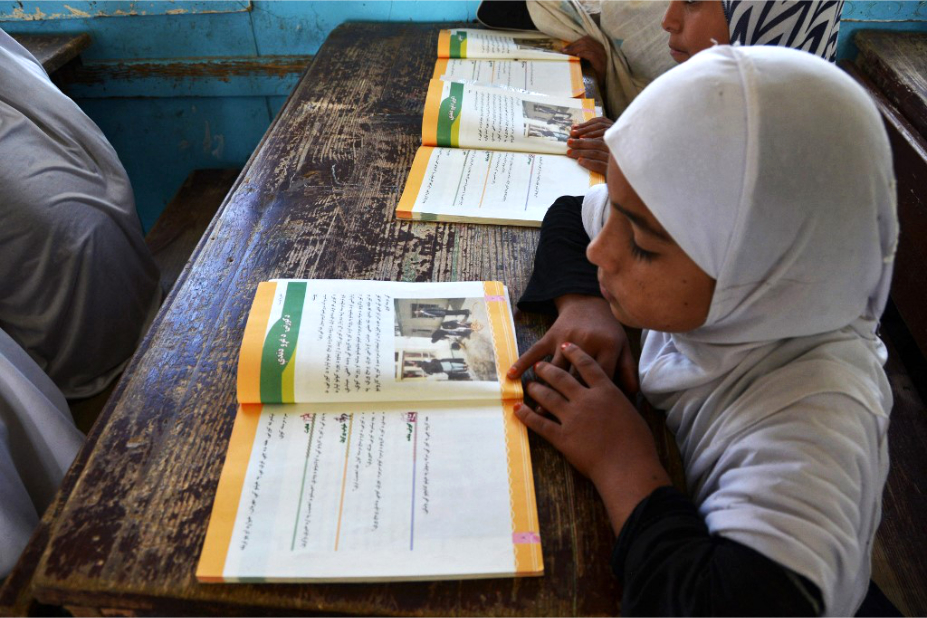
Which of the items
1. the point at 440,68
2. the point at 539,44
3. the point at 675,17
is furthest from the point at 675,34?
the point at 440,68

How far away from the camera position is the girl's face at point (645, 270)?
61cm

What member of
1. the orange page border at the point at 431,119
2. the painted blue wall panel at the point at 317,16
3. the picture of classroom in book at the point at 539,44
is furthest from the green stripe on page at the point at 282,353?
the painted blue wall panel at the point at 317,16

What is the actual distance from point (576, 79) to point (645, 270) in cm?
97

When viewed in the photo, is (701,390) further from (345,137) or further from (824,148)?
(345,137)

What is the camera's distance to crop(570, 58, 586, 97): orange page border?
1.41 meters

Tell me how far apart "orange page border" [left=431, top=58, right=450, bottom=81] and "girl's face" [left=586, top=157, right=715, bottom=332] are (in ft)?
3.16

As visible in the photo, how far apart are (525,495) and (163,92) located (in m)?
2.06

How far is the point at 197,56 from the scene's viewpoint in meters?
2.07

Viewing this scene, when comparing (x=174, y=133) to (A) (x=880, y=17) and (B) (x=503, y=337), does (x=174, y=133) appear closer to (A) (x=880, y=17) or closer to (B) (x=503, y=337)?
(B) (x=503, y=337)

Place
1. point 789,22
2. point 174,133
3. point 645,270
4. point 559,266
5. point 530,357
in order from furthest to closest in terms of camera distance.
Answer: point 174,133
point 789,22
point 559,266
point 530,357
point 645,270

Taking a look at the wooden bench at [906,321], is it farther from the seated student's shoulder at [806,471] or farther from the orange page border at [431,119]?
the orange page border at [431,119]

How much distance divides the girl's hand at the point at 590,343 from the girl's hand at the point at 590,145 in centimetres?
41

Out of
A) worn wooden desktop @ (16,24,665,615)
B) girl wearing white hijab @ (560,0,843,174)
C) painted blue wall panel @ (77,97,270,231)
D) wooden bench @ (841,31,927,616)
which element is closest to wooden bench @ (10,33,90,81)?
painted blue wall panel @ (77,97,270,231)

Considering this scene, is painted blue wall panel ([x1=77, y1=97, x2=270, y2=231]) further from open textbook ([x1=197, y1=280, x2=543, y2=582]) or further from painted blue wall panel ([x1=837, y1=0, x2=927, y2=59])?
painted blue wall panel ([x1=837, y1=0, x2=927, y2=59])
